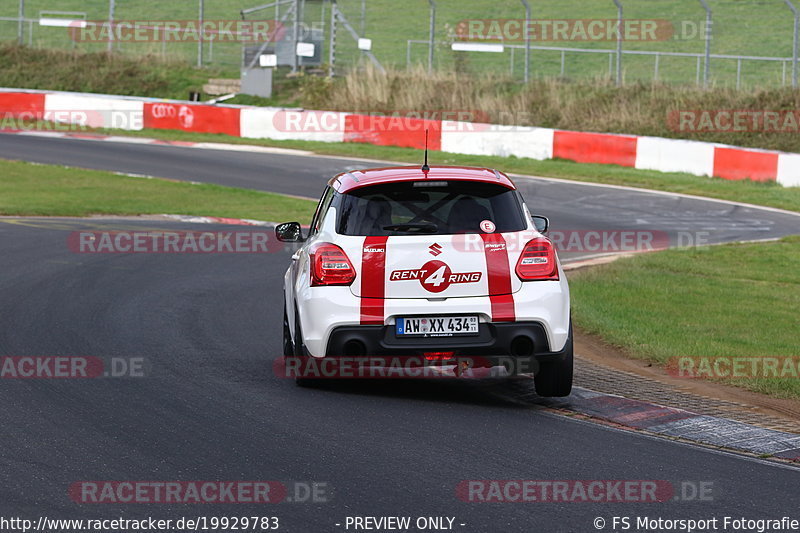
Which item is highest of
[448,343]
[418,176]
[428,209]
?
[418,176]

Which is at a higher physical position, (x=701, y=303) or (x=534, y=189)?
(x=534, y=189)

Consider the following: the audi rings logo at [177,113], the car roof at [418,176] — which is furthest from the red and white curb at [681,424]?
the audi rings logo at [177,113]

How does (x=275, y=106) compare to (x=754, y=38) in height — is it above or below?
below

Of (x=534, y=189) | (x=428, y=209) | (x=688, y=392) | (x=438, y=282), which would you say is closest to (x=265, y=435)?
(x=438, y=282)

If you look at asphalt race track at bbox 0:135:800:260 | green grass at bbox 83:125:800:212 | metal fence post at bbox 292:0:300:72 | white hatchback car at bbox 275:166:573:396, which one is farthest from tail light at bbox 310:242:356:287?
metal fence post at bbox 292:0:300:72

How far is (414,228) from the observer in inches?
339

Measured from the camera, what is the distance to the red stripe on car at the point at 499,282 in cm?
841

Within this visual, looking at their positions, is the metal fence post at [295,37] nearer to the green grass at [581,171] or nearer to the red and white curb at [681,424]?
the green grass at [581,171]

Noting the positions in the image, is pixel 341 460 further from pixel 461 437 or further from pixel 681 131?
pixel 681 131

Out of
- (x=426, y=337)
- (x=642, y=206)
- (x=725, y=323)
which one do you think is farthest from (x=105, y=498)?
(x=642, y=206)

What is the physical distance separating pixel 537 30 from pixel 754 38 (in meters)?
9.53

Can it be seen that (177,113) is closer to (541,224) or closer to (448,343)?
(541,224)

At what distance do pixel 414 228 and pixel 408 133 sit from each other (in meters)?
23.0

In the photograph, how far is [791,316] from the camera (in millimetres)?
12812
